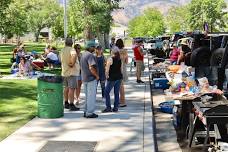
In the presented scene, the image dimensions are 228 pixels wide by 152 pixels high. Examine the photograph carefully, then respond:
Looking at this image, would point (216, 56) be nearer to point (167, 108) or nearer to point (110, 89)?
point (167, 108)

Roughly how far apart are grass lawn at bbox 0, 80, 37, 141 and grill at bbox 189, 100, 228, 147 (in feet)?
11.3

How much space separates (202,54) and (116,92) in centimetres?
310

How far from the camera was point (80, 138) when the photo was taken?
29.1 feet

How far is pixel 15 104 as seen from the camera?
12.9 meters

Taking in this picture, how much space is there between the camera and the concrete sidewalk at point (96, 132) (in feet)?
27.2

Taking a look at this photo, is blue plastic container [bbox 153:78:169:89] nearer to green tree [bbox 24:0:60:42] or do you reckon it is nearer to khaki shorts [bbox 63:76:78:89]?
khaki shorts [bbox 63:76:78:89]

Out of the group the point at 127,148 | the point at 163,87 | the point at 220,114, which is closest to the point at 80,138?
the point at 127,148

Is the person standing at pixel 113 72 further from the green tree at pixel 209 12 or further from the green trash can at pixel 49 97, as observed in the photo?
the green tree at pixel 209 12

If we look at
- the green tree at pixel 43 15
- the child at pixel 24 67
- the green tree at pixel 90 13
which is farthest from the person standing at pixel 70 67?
the green tree at pixel 43 15

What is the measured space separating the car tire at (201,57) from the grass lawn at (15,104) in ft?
14.3

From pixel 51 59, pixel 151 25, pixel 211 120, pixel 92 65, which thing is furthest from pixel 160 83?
pixel 151 25

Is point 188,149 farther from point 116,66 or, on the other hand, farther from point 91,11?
point 91,11

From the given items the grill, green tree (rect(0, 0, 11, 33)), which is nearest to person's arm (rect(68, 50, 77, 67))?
the grill

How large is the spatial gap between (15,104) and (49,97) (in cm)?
252
